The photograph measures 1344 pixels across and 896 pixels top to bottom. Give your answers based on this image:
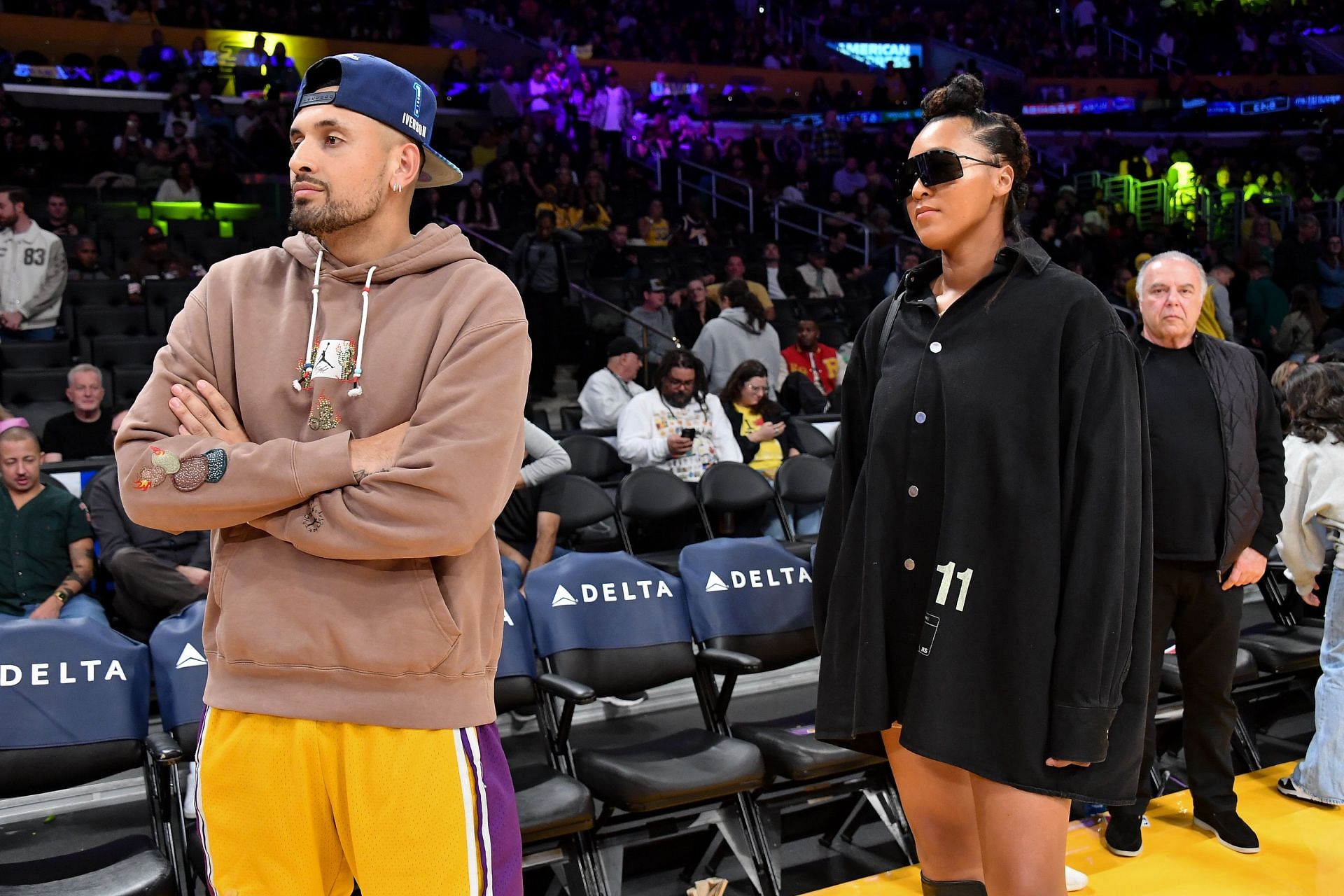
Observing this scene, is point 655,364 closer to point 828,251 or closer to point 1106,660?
point 828,251

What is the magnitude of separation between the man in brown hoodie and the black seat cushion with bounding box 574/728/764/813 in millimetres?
1254

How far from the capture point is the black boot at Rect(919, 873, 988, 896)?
202 centimetres

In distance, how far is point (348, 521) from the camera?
1647mm

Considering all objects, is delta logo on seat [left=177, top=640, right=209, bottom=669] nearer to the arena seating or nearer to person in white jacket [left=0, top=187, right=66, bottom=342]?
the arena seating

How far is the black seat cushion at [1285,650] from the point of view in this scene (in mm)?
4348

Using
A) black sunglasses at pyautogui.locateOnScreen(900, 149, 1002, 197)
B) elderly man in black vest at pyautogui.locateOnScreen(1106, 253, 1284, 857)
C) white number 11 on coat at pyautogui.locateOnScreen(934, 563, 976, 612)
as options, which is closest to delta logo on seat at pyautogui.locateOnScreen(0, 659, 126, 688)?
white number 11 on coat at pyautogui.locateOnScreen(934, 563, 976, 612)

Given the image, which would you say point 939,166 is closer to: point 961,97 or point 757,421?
point 961,97

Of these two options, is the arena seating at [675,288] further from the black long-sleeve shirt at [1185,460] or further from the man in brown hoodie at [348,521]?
the man in brown hoodie at [348,521]

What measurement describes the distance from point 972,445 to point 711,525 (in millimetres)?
3921

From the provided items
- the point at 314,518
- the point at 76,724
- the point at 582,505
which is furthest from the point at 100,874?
the point at 582,505

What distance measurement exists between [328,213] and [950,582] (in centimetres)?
113

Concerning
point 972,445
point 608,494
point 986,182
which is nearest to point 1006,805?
point 972,445

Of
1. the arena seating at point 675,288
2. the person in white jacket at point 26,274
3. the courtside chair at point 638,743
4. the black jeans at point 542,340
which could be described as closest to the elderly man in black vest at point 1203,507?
the arena seating at point 675,288

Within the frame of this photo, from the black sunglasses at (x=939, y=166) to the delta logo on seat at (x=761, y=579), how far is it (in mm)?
2107
